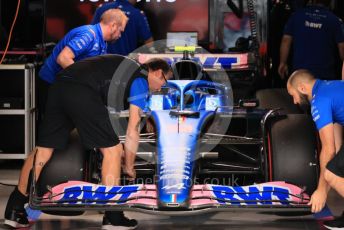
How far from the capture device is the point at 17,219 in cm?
729

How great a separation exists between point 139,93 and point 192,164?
650 millimetres

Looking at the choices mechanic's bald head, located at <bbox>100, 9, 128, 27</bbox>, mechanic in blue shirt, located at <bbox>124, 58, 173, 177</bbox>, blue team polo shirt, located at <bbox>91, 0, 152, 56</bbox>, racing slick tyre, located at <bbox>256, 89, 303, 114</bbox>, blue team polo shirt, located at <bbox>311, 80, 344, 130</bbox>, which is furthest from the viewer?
blue team polo shirt, located at <bbox>91, 0, 152, 56</bbox>

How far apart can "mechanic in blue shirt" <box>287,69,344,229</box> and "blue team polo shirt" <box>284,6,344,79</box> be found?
340cm

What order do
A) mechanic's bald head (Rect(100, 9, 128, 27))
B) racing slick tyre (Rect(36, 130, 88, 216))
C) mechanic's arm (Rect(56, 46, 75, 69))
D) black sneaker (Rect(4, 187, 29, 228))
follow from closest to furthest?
1. racing slick tyre (Rect(36, 130, 88, 216))
2. black sneaker (Rect(4, 187, 29, 228))
3. mechanic's bald head (Rect(100, 9, 128, 27))
4. mechanic's arm (Rect(56, 46, 75, 69))

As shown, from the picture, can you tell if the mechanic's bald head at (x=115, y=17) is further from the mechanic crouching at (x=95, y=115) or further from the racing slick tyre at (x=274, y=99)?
the racing slick tyre at (x=274, y=99)

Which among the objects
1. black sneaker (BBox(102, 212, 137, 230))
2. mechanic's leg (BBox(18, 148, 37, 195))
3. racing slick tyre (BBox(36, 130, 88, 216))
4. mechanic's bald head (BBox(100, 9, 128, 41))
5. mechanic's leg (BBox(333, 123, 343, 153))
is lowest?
black sneaker (BBox(102, 212, 137, 230))

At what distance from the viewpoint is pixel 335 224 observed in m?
7.12

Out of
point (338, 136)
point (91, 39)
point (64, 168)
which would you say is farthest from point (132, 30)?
point (64, 168)

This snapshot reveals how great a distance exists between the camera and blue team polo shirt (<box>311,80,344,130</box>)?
6.51 m

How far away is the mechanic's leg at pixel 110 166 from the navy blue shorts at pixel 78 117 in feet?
0.15

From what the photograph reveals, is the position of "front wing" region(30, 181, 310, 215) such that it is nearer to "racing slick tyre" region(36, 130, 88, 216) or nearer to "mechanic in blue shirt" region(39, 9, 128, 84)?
"racing slick tyre" region(36, 130, 88, 216)

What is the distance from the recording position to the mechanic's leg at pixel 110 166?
689 centimetres

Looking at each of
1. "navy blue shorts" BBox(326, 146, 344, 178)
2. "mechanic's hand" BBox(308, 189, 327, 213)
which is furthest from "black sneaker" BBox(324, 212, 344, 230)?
"mechanic's hand" BBox(308, 189, 327, 213)

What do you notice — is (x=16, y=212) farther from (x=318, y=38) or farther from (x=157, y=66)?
(x=318, y=38)
